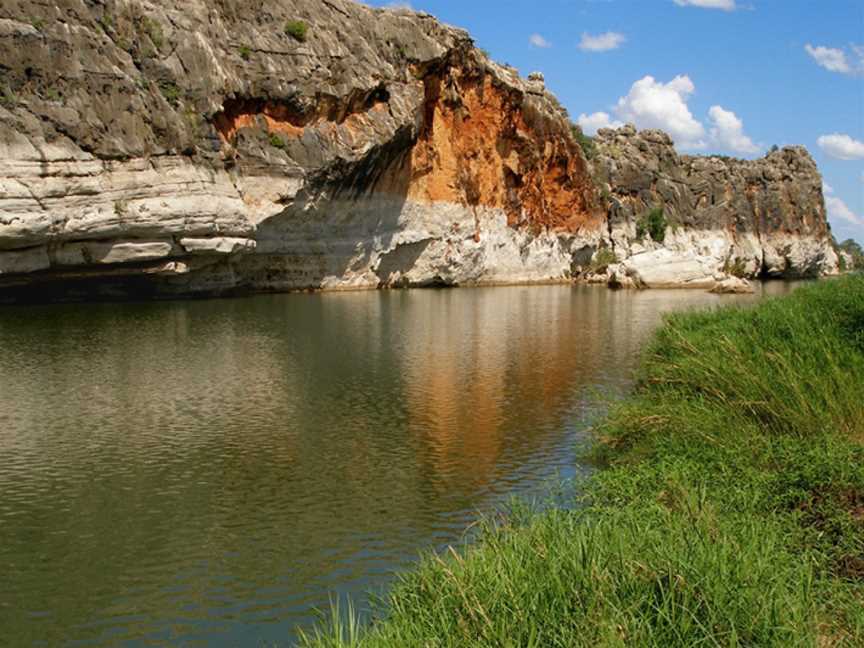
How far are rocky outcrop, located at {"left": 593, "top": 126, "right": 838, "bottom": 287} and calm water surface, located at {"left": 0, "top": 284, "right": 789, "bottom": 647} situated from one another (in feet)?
134

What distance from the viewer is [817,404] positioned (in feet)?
36.1

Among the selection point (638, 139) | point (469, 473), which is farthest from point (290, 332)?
point (638, 139)

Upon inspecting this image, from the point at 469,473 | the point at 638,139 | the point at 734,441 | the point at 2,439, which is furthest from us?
the point at 638,139

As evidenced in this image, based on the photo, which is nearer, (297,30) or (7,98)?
(7,98)

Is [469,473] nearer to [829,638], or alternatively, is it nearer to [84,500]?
[84,500]

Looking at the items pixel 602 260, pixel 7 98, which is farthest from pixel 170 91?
pixel 602 260

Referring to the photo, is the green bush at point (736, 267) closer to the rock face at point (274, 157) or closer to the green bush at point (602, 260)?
the rock face at point (274, 157)

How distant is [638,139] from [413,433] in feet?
229

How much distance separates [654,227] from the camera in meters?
73.2

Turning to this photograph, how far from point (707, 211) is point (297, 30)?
48.9 metres

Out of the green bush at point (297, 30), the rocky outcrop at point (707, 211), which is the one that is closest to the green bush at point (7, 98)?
the green bush at point (297, 30)

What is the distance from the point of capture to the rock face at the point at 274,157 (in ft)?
99.3

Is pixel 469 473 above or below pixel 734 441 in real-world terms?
below

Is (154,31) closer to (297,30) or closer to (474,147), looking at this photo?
(297,30)
